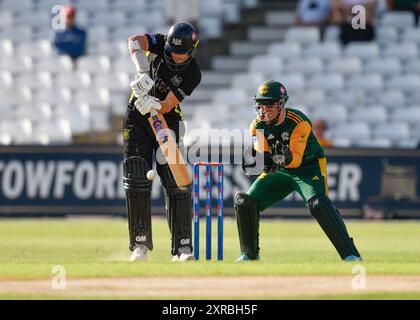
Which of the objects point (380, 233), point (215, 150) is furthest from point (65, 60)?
point (380, 233)

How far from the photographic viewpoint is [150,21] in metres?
24.6

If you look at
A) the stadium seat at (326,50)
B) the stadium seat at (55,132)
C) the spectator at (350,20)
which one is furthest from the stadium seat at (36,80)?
the spectator at (350,20)

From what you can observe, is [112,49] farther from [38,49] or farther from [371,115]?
[371,115]

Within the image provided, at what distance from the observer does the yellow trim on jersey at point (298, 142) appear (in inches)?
442

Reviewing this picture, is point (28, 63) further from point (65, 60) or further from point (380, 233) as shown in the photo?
point (380, 233)

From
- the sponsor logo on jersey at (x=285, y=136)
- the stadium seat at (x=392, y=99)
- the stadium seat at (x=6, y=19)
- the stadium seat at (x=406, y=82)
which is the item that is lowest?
the stadium seat at (x=392, y=99)

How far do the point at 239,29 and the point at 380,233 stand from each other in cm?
886

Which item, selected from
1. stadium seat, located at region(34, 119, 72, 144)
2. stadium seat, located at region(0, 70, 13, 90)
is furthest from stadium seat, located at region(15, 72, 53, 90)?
stadium seat, located at region(34, 119, 72, 144)

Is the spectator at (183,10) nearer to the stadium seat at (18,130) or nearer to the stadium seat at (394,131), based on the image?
the stadium seat at (18,130)

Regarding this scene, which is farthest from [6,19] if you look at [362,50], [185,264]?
[185,264]

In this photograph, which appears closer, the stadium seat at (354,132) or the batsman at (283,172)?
the batsman at (283,172)

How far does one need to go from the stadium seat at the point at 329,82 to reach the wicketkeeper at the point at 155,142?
11390mm

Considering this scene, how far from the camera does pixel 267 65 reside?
23.4 meters

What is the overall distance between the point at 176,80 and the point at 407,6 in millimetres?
13418
